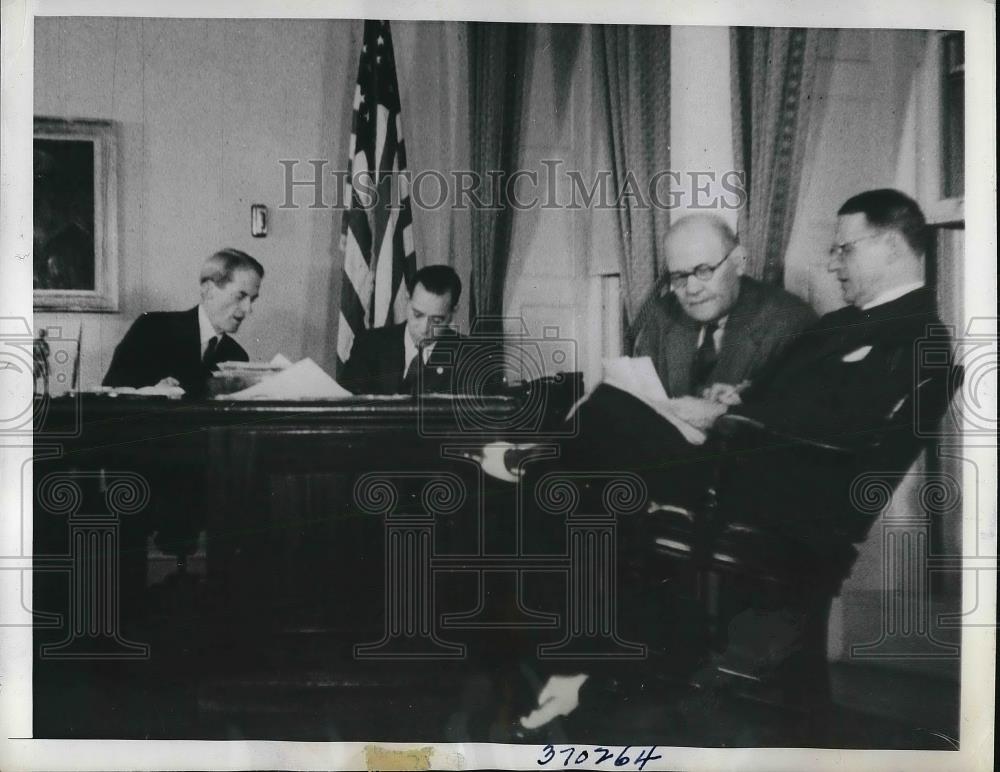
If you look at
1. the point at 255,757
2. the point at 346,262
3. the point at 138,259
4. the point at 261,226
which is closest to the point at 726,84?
the point at 346,262

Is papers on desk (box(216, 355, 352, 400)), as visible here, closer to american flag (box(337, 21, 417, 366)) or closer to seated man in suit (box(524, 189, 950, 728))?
american flag (box(337, 21, 417, 366))

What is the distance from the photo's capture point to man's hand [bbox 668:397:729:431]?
8.75ft

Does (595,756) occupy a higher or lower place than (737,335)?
lower

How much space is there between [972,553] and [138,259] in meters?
2.76

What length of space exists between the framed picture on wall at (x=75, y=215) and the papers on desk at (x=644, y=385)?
1536mm

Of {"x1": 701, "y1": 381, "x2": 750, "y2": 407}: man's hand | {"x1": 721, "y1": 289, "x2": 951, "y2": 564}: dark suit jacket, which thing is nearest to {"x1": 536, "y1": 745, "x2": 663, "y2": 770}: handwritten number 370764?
{"x1": 721, "y1": 289, "x2": 951, "y2": 564}: dark suit jacket

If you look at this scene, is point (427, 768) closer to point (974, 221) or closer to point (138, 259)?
point (138, 259)

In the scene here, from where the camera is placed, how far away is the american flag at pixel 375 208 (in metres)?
2.65

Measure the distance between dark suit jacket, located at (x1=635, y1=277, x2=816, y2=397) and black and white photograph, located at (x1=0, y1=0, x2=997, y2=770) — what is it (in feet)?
0.04

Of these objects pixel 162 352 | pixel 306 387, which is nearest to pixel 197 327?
pixel 162 352

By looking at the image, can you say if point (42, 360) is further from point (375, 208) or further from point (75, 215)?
point (375, 208)

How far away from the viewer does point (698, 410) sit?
105 inches

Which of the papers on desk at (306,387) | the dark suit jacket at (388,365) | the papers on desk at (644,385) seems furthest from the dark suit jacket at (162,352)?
the papers on desk at (644,385)

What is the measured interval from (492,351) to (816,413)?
1.03m
